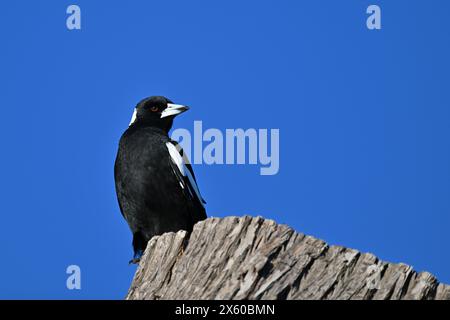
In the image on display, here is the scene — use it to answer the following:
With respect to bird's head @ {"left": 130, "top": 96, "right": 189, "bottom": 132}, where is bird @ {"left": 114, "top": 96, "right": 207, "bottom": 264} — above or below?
below

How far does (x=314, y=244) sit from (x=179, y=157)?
4.08 meters

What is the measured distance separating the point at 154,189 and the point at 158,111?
1640 mm

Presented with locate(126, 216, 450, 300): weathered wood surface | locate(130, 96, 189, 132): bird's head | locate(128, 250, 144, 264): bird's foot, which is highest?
locate(130, 96, 189, 132): bird's head

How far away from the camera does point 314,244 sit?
4164 millimetres

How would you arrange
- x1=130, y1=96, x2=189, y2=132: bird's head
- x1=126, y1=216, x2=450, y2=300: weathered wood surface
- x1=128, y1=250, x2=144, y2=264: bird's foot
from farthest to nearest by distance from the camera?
x1=130, y1=96, x2=189, y2=132: bird's head
x1=128, y1=250, x2=144, y2=264: bird's foot
x1=126, y1=216, x2=450, y2=300: weathered wood surface

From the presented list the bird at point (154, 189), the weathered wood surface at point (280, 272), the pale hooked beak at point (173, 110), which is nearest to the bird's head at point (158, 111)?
the pale hooked beak at point (173, 110)

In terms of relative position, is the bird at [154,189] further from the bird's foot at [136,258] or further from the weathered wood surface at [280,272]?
the weathered wood surface at [280,272]

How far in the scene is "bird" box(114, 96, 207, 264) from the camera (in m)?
7.88

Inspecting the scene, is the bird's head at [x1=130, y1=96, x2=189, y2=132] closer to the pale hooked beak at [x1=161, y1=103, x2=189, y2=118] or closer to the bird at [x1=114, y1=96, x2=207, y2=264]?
the pale hooked beak at [x1=161, y1=103, x2=189, y2=118]

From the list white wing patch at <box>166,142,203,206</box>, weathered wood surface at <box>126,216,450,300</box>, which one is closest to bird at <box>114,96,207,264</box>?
white wing patch at <box>166,142,203,206</box>

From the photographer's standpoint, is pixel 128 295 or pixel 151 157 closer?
pixel 128 295

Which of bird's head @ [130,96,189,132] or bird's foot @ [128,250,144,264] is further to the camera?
bird's head @ [130,96,189,132]
